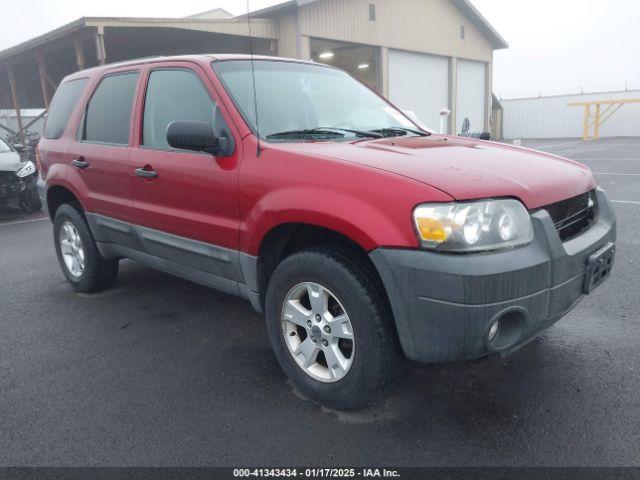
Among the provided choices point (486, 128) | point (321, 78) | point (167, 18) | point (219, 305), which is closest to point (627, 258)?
point (321, 78)

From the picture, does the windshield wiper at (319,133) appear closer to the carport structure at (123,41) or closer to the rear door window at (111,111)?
the rear door window at (111,111)

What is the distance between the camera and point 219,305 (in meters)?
4.19

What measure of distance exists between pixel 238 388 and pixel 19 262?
4.13m

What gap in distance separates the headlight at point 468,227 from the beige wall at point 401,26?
14630 millimetres

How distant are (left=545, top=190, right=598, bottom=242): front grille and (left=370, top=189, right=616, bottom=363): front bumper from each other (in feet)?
0.60

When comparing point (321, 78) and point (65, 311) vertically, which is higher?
point (321, 78)

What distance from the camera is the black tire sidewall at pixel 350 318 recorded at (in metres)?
2.36

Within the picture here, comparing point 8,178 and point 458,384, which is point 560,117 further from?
point 458,384

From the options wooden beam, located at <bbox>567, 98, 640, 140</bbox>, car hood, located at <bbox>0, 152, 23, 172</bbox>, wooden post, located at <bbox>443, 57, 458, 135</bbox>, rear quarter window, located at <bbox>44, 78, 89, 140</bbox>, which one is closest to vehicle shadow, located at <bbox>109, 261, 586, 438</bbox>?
rear quarter window, located at <bbox>44, 78, 89, 140</bbox>

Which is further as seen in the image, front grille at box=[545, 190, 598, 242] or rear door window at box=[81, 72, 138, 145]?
rear door window at box=[81, 72, 138, 145]

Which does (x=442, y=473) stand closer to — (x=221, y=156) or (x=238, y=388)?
Answer: (x=238, y=388)

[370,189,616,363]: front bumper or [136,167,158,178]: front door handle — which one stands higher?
[136,167,158,178]: front door handle

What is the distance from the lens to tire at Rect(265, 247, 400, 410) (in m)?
2.37

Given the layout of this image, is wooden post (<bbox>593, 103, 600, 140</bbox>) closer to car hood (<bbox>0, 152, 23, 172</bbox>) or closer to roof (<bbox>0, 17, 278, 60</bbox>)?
roof (<bbox>0, 17, 278, 60</bbox>)
